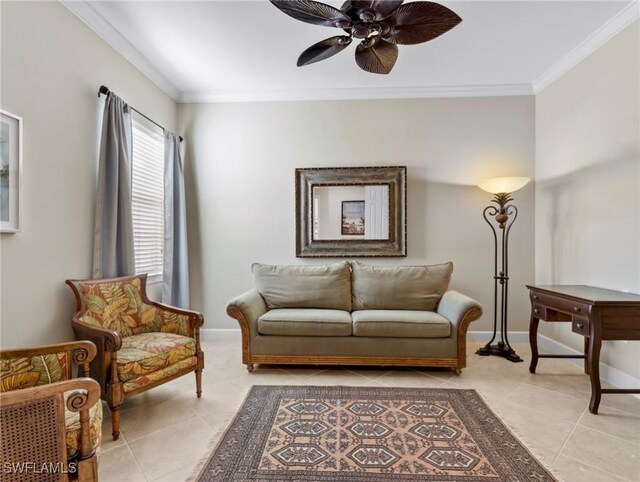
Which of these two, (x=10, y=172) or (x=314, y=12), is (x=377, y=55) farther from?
(x=10, y=172)

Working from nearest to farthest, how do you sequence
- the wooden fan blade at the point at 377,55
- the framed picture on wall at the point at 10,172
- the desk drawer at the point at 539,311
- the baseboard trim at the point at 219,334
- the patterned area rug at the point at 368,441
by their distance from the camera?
the patterned area rug at the point at 368,441 < the framed picture on wall at the point at 10,172 < the wooden fan blade at the point at 377,55 < the desk drawer at the point at 539,311 < the baseboard trim at the point at 219,334

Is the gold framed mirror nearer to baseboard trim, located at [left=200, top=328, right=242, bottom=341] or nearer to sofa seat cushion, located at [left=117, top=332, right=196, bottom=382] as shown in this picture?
baseboard trim, located at [left=200, top=328, right=242, bottom=341]

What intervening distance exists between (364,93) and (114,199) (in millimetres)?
2857

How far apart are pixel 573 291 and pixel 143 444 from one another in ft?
10.9

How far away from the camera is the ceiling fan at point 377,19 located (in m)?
1.75

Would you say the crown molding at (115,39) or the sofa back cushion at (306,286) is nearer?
the crown molding at (115,39)

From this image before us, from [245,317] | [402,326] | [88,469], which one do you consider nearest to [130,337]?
[245,317]

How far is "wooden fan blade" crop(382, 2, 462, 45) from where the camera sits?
175cm

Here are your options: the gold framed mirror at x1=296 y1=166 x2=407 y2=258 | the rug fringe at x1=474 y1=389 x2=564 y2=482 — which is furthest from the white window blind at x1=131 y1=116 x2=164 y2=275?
the rug fringe at x1=474 y1=389 x2=564 y2=482

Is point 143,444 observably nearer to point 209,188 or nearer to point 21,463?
point 21,463

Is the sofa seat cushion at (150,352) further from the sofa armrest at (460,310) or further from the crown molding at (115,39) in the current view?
the crown molding at (115,39)

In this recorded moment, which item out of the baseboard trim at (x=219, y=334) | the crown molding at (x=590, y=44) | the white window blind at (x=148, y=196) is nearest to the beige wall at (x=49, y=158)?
the white window blind at (x=148, y=196)

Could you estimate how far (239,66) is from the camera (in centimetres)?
328

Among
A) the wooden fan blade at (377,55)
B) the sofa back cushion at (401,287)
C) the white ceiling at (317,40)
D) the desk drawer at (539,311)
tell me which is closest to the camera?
the wooden fan blade at (377,55)
